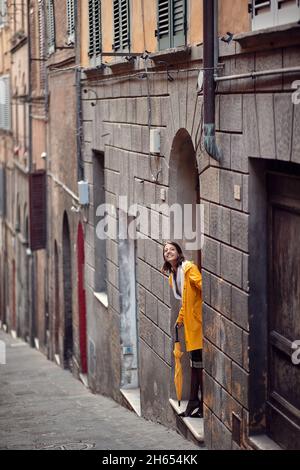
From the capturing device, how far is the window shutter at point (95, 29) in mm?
15887

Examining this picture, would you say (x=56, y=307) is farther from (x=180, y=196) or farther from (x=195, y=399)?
(x=195, y=399)

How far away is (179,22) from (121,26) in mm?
3117

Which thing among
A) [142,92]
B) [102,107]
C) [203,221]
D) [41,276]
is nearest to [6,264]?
[41,276]

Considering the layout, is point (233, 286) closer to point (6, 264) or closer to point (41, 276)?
point (41, 276)

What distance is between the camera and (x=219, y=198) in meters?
9.96

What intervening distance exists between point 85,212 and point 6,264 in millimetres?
19369

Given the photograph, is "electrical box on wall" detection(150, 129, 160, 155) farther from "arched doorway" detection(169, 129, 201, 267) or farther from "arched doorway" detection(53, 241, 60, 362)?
"arched doorway" detection(53, 241, 60, 362)

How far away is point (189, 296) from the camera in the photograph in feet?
36.0

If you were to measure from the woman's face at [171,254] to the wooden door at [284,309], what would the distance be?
1.87 metres

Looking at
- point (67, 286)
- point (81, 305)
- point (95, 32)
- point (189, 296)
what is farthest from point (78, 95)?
point (189, 296)

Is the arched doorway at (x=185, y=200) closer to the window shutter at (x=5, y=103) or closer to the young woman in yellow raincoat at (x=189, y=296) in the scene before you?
the young woman in yellow raincoat at (x=189, y=296)
